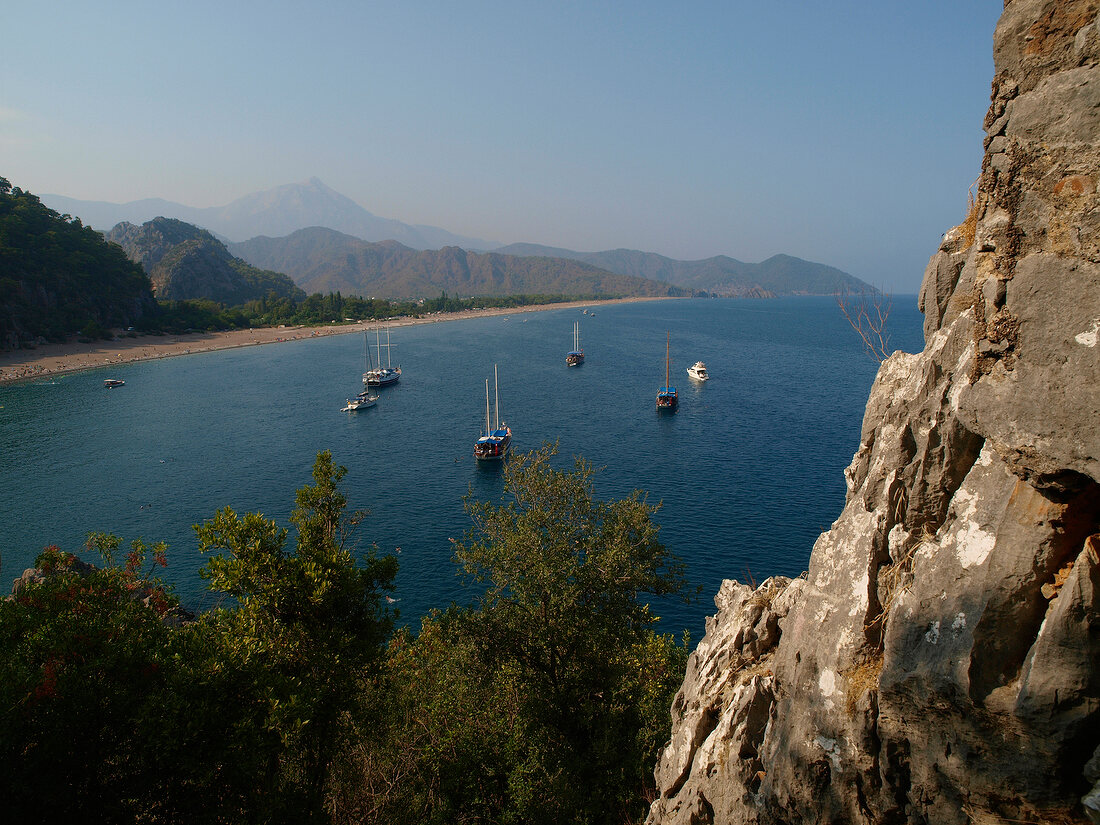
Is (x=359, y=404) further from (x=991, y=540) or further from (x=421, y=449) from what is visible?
(x=991, y=540)

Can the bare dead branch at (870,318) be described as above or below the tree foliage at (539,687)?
above

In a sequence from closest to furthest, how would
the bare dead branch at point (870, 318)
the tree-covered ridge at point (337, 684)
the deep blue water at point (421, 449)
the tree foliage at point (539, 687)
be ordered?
the bare dead branch at point (870, 318) → the tree-covered ridge at point (337, 684) → the tree foliage at point (539, 687) → the deep blue water at point (421, 449)

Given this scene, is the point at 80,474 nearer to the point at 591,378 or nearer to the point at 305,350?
the point at 591,378

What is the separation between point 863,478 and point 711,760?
5.32 meters

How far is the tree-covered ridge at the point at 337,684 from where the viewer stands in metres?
9.64

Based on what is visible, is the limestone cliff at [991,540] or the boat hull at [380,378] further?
the boat hull at [380,378]

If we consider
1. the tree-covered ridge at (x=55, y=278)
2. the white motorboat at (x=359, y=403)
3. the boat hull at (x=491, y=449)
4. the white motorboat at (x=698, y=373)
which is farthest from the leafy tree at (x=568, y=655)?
the tree-covered ridge at (x=55, y=278)

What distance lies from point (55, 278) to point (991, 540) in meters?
155

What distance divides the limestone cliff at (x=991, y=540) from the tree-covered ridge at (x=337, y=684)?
831 cm

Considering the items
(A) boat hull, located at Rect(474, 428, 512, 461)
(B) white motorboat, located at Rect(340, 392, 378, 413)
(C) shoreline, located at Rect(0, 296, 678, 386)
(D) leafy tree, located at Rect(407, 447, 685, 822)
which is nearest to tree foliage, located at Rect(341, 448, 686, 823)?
(D) leafy tree, located at Rect(407, 447, 685, 822)

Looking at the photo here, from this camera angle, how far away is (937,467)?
7289mm

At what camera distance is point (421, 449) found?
63.9 m

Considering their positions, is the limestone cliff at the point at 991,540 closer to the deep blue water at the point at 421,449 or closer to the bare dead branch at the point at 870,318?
the bare dead branch at the point at 870,318

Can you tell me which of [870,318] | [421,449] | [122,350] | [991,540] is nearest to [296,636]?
[991,540]
